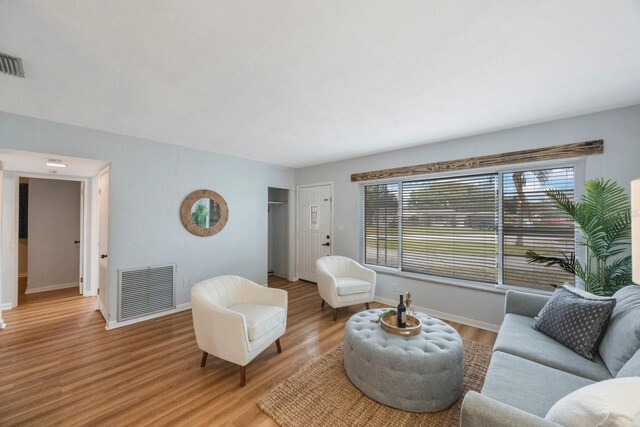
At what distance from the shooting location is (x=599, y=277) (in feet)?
7.37

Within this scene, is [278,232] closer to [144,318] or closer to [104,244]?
[144,318]

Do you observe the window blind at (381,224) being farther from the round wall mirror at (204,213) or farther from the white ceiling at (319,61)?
the round wall mirror at (204,213)

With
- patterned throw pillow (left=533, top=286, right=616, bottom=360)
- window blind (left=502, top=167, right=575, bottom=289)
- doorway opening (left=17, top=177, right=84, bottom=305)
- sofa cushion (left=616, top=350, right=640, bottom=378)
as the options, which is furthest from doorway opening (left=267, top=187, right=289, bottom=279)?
sofa cushion (left=616, top=350, right=640, bottom=378)

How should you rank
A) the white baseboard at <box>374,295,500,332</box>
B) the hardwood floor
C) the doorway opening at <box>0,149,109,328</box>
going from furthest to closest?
the doorway opening at <box>0,149,109,328</box>, the white baseboard at <box>374,295,500,332</box>, the hardwood floor

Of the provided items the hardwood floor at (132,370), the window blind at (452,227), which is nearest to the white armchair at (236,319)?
the hardwood floor at (132,370)

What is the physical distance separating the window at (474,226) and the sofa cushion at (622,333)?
1.26m

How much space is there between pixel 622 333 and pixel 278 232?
527 cm

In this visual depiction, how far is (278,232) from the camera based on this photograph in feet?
19.5

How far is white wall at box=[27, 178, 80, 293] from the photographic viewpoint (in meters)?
4.51

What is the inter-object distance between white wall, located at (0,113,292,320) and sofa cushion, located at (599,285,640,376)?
4.33 m

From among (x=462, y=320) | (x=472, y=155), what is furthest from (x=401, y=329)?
(x=472, y=155)

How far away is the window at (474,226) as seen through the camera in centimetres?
289

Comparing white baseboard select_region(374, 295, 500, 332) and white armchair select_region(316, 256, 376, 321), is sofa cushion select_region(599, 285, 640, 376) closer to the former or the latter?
white baseboard select_region(374, 295, 500, 332)

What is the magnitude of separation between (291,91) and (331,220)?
297 centimetres
